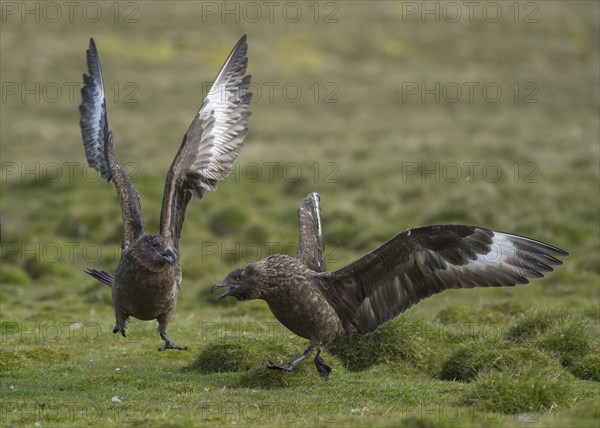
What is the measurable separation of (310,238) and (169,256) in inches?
86.7

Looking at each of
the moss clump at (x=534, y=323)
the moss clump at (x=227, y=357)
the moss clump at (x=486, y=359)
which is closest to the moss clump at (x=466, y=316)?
the moss clump at (x=534, y=323)

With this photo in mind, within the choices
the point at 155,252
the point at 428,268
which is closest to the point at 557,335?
the point at 428,268

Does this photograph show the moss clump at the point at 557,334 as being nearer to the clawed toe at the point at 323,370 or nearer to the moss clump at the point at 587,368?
the moss clump at the point at 587,368

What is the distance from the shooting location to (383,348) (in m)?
11.3

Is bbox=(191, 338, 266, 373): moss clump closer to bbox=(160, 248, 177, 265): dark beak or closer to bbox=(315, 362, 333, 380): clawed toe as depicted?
bbox=(315, 362, 333, 380): clawed toe

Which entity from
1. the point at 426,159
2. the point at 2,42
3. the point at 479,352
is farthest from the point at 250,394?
the point at 2,42

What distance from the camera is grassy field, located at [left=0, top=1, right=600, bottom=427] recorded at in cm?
942

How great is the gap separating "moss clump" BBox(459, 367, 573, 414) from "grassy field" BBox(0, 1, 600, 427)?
0.02 metres

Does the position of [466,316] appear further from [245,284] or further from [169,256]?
[169,256]

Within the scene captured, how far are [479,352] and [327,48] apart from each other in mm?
52354

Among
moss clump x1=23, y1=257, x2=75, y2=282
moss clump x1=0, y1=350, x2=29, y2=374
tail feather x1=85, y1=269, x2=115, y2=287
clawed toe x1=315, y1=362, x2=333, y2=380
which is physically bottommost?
moss clump x1=23, y1=257, x2=75, y2=282

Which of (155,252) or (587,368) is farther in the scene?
(587,368)

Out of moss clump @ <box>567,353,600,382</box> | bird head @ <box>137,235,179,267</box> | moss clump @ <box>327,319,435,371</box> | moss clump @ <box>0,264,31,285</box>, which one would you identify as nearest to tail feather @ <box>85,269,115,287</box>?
bird head @ <box>137,235,179,267</box>

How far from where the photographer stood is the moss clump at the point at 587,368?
1036 cm
